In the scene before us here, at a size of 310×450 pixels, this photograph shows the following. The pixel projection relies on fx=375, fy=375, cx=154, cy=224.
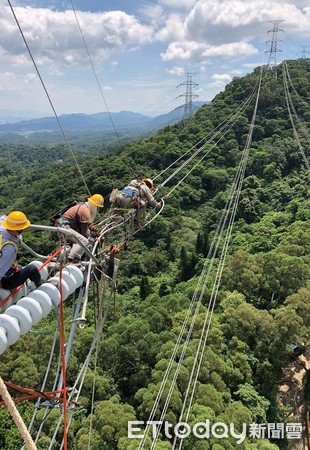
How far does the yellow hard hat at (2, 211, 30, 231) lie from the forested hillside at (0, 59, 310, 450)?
1221 millimetres

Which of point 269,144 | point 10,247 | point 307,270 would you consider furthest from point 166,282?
point 269,144

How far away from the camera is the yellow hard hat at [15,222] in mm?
4223

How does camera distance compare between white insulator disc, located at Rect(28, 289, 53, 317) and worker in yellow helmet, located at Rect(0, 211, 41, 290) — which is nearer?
white insulator disc, located at Rect(28, 289, 53, 317)

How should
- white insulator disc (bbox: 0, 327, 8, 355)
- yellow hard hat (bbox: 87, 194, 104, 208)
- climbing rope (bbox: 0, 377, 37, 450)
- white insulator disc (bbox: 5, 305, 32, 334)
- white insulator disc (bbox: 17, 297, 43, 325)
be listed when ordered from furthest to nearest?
yellow hard hat (bbox: 87, 194, 104, 208) < white insulator disc (bbox: 17, 297, 43, 325) < white insulator disc (bbox: 5, 305, 32, 334) < white insulator disc (bbox: 0, 327, 8, 355) < climbing rope (bbox: 0, 377, 37, 450)

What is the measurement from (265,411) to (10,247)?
1233cm

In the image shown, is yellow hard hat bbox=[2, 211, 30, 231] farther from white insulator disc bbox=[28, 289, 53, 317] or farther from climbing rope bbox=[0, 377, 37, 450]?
climbing rope bbox=[0, 377, 37, 450]

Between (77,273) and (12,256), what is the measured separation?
0.75 meters

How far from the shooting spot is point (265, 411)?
13188 mm

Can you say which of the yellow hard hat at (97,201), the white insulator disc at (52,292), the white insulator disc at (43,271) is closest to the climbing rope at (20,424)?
the white insulator disc at (52,292)

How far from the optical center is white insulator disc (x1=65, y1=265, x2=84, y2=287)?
14.4ft

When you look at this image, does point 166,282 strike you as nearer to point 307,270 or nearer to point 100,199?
point 307,270

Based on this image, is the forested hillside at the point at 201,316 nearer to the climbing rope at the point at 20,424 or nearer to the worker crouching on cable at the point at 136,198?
the worker crouching on cable at the point at 136,198

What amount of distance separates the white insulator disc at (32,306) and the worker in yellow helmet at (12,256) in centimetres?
48

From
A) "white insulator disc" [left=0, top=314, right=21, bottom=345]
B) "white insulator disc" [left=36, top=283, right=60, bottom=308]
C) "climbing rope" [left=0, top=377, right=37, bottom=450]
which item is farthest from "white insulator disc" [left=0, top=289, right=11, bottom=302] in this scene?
"climbing rope" [left=0, top=377, right=37, bottom=450]
